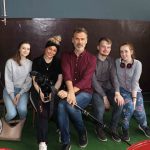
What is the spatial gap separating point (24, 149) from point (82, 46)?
1189mm

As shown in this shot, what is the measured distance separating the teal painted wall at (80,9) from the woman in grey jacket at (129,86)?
→ 3.67 ft

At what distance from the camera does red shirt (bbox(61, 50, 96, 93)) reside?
3.19 meters

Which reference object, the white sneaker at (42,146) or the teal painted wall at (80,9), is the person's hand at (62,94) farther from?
the teal painted wall at (80,9)

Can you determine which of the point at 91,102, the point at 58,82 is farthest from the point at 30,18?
the point at 91,102

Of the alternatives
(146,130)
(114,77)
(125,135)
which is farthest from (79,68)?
(146,130)

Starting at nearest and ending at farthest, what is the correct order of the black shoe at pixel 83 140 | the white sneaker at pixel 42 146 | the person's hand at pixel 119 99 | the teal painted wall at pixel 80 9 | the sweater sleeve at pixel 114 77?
the white sneaker at pixel 42 146 < the black shoe at pixel 83 140 < the person's hand at pixel 119 99 < the sweater sleeve at pixel 114 77 < the teal painted wall at pixel 80 9

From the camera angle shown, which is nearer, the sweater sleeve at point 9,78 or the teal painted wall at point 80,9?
the sweater sleeve at point 9,78

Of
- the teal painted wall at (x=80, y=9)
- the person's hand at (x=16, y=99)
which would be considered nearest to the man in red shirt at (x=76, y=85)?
the person's hand at (x=16, y=99)

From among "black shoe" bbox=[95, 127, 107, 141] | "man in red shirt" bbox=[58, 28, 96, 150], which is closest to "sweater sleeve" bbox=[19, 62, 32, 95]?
"man in red shirt" bbox=[58, 28, 96, 150]

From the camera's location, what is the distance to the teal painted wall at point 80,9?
407 cm

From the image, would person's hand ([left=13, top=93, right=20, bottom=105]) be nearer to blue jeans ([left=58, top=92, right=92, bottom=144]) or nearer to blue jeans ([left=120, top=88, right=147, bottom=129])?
blue jeans ([left=58, top=92, right=92, bottom=144])

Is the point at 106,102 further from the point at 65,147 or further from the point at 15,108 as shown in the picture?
the point at 15,108

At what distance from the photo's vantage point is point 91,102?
132 inches

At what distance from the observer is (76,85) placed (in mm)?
3168
